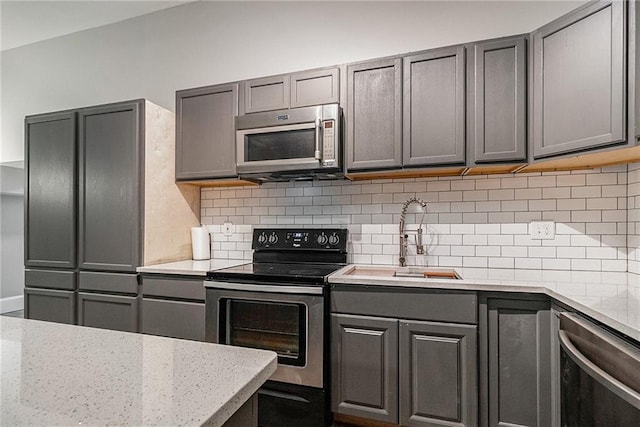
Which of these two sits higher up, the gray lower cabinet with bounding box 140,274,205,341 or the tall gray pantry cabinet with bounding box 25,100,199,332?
the tall gray pantry cabinet with bounding box 25,100,199,332

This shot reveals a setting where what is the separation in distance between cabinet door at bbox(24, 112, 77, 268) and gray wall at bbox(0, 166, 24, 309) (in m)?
2.46

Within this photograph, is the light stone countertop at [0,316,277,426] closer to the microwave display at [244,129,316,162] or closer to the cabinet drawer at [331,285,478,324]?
the cabinet drawer at [331,285,478,324]

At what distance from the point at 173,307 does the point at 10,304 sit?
4.16m

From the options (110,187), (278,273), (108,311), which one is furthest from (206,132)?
(108,311)

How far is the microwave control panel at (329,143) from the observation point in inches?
86.4

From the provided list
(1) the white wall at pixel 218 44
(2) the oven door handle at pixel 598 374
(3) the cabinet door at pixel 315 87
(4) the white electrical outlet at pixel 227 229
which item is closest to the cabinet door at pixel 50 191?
(1) the white wall at pixel 218 44

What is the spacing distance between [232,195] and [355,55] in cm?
146

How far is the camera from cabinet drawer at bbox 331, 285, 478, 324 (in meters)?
1.77

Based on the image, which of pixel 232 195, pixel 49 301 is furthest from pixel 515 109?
pixel 49 301

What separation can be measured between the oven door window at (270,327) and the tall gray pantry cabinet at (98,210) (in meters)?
0.81

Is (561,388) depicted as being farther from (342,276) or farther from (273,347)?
(273,347)

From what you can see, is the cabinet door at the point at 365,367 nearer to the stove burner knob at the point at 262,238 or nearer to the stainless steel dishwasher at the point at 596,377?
the stainless steel dishwasher at the point at 596,377

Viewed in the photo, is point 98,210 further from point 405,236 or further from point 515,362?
point 515,362

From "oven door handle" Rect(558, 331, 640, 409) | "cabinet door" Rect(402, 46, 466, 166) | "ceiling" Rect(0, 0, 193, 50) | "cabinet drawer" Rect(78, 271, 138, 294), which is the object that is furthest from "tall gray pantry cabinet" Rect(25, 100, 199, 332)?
"oven door handle" Rect(558, 331, 640, 409)
